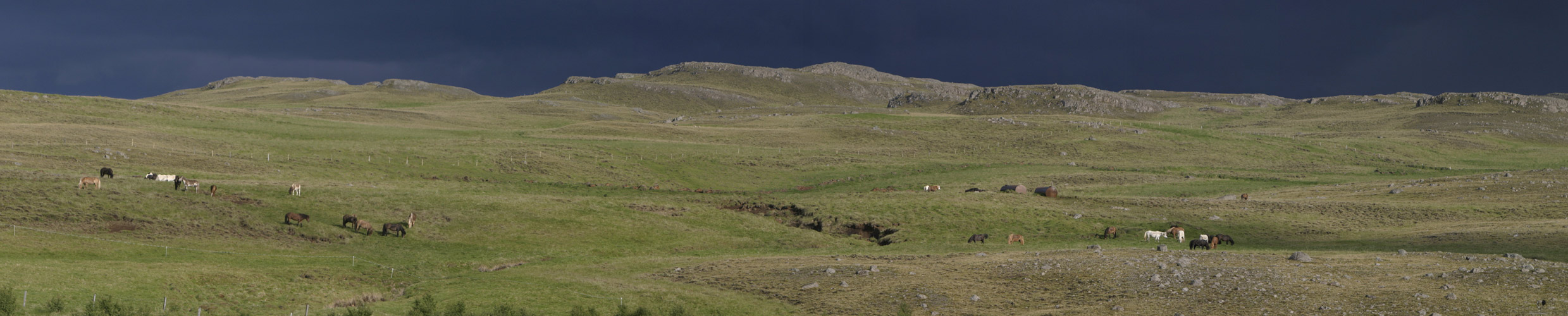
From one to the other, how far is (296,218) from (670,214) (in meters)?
20.7

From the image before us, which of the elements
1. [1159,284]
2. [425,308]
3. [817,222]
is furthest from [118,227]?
[1159,284]

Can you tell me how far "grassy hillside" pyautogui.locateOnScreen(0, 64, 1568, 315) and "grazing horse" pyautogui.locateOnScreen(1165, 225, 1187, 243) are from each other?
3.50 meters

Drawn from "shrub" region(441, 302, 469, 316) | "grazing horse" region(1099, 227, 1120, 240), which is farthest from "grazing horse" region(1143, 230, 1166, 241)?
"shrub" region(441, 302, 469, 316)

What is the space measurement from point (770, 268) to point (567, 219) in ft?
65.8

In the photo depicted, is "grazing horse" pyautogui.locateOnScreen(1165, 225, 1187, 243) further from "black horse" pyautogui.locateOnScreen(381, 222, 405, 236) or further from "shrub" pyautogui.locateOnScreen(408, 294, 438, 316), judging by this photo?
"black horse" pyautogui.locateOnScreen(381, 222, 405, 236)

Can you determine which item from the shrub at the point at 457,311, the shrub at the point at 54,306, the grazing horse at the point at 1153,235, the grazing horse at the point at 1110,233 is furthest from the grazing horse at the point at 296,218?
the grazing horse at the point at 1153,235

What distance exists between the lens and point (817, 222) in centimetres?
5353

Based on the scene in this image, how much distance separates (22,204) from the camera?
38.5 meters

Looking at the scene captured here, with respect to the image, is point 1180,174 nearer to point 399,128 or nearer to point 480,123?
point 399,128

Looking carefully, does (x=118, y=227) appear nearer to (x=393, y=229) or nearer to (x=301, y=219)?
(x=301, y=219)

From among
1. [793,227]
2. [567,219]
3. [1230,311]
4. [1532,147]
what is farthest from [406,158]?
[1532,147]

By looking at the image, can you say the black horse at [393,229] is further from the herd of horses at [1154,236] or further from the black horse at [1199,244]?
the black horse at [1199,244]

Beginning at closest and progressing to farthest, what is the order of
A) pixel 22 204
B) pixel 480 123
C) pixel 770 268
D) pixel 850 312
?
pixel 850 312 → pixel 770 268 → pixel 22 204 → pixel 480 123

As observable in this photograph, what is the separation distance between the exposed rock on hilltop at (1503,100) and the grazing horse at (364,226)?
213 m
